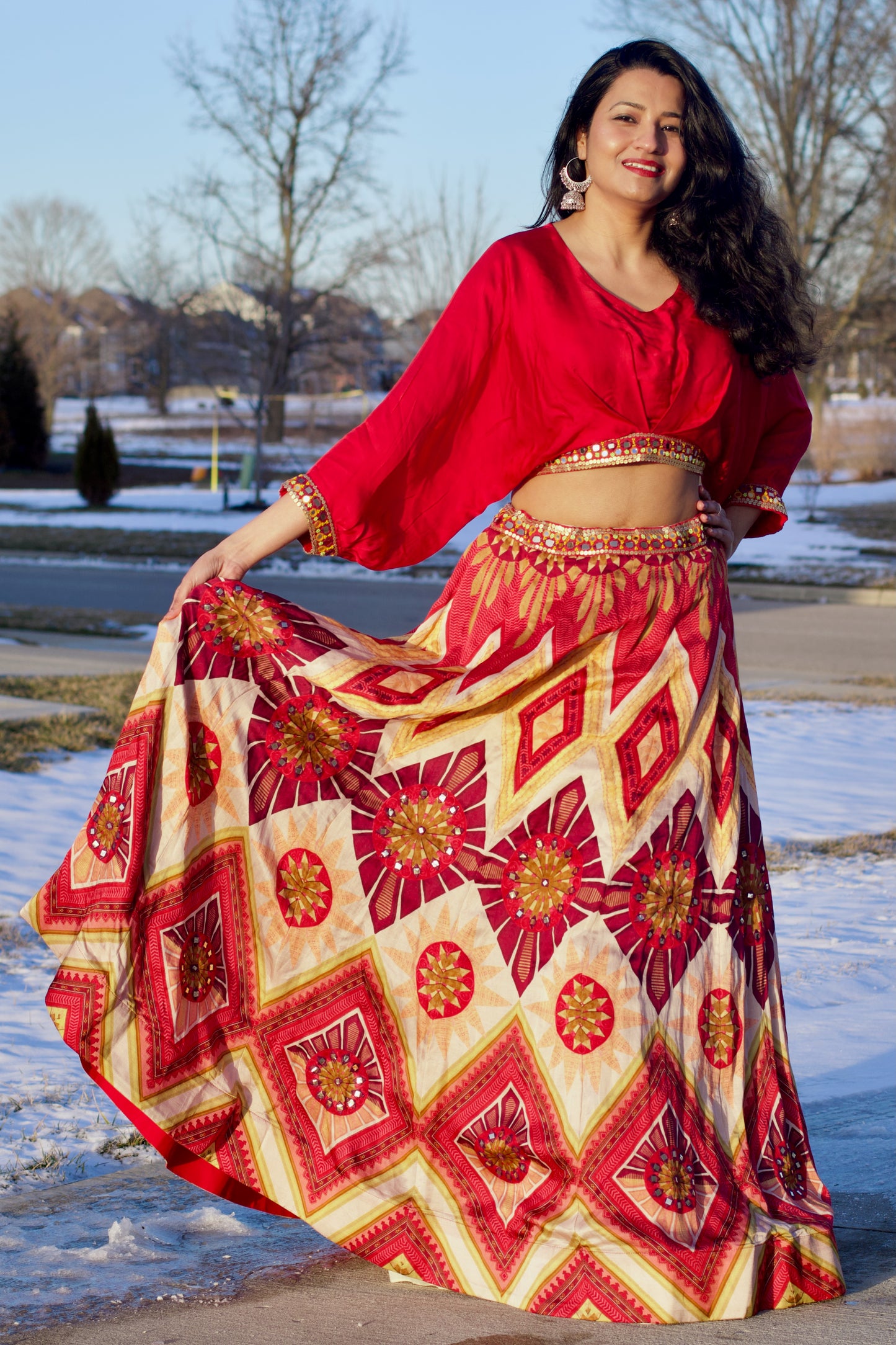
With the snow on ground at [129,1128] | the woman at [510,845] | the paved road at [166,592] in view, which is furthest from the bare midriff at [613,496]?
the paved road at [166,592]

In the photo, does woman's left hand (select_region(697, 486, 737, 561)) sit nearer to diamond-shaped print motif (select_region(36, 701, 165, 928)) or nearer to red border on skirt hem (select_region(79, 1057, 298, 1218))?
diamond-shaped print motif (select_region(36, 701, 165, 928))

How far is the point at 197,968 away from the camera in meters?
2.47

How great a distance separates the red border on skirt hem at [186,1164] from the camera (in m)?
2.43

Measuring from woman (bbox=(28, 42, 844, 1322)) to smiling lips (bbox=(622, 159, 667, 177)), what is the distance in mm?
13

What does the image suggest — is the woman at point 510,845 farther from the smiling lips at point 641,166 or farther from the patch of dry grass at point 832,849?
the patch of dry grass at point 832,849

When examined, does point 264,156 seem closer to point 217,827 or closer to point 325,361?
point 325,361

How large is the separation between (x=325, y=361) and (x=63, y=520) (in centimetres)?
1951

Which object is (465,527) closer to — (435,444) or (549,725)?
(435,444)

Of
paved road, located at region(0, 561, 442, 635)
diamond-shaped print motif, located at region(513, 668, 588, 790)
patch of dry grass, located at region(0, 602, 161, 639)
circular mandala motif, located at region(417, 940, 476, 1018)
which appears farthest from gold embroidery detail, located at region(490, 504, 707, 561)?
patch of dry grass, located at region(0, 602, 161, 639)

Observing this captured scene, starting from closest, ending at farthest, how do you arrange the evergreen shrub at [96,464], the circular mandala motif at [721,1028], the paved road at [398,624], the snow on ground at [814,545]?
1. the circular mandala motif at [721,1028]
2. the paved road at [398,624]
3. the snow on ground at [814,545]
4. the evergreen shrub at [96,464]

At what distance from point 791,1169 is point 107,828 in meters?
1.27

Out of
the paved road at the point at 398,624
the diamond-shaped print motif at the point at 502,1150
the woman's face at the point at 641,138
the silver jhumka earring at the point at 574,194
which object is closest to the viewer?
the diamond-shaped print motif at the point at 502,1150

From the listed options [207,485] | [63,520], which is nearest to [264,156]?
[207,485]

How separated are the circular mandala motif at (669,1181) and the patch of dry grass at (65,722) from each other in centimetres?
451
